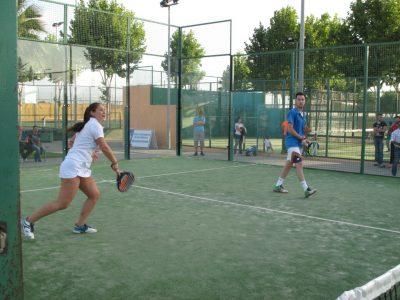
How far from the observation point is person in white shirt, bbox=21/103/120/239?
5723 mm

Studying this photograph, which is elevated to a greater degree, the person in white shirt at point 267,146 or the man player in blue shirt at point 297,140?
the man player in blue shirt at point 297,140

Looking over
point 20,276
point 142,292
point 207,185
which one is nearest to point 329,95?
point 207,185

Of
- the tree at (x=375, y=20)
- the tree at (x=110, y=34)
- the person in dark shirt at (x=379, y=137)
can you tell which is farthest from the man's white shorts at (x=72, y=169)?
the tree at (x=375, y=20)

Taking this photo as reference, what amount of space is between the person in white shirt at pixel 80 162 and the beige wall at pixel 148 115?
15405 mm

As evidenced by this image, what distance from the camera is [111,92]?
2402cm

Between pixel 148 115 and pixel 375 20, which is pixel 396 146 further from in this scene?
pixel 375 20

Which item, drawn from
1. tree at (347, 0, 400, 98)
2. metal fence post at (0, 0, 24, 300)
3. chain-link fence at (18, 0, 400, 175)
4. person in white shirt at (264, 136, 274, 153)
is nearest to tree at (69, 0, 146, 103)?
chain-link fence at (18, 0, 400, 175)

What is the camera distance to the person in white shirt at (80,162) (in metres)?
5.72

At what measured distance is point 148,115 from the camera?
75.3 ft

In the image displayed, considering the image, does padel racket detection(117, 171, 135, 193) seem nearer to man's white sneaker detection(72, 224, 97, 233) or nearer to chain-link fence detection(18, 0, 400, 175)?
man's white sneaker detection(72, 224, 97, 233)

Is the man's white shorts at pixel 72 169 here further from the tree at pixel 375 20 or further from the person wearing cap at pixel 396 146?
the tree at pixel 375 20

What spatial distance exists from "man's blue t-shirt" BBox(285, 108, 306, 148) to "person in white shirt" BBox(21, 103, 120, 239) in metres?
4.42

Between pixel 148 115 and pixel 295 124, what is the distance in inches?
565

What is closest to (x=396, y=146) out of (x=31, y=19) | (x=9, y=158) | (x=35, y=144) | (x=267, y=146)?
(x=267, y=146)
